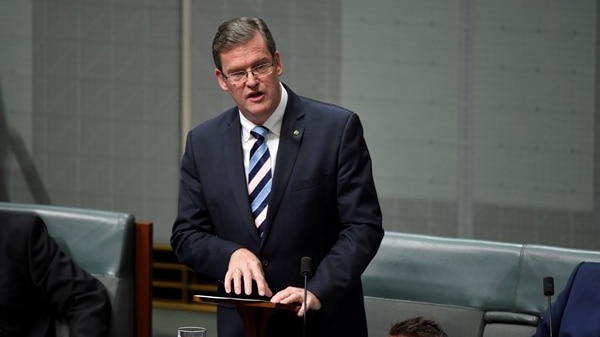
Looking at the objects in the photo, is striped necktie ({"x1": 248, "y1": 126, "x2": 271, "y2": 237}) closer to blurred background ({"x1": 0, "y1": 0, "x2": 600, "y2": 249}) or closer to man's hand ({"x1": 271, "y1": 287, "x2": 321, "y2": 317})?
man's hand ({"x1": 271, "y1": 287, "x2": 321, "y2": 317})

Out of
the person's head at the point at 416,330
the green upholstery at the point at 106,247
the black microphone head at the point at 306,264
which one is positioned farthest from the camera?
the green upholstery at the point at 106,247

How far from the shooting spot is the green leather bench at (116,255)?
3.79 meters

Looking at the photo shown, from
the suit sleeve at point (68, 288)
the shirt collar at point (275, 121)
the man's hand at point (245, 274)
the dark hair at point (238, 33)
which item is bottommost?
the suit sleeve at point (68, 288)

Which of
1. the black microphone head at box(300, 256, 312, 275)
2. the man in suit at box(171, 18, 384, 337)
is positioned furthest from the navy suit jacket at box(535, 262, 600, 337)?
the black microphone head at box(300, 256, 312, 275)

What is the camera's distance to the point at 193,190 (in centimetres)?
283

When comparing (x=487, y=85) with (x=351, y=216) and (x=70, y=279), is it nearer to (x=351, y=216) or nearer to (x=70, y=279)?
(x=70, y=279)

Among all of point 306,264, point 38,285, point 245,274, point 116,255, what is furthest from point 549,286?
point 38,285

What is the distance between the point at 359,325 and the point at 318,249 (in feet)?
0.76

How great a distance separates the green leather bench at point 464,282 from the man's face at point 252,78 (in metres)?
1.06

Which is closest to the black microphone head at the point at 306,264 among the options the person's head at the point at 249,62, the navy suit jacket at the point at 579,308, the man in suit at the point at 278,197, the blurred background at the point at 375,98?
the man in suit at the point at 278,197

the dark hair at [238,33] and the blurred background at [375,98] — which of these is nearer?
the dark hair at [238,33]

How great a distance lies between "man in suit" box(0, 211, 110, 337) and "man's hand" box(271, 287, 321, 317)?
1.35 metres

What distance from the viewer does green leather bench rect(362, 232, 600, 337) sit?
340 cm

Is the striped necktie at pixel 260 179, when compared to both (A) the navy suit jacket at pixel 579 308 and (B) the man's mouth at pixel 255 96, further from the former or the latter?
(A) the navy suit jacket at pixel 579 308
